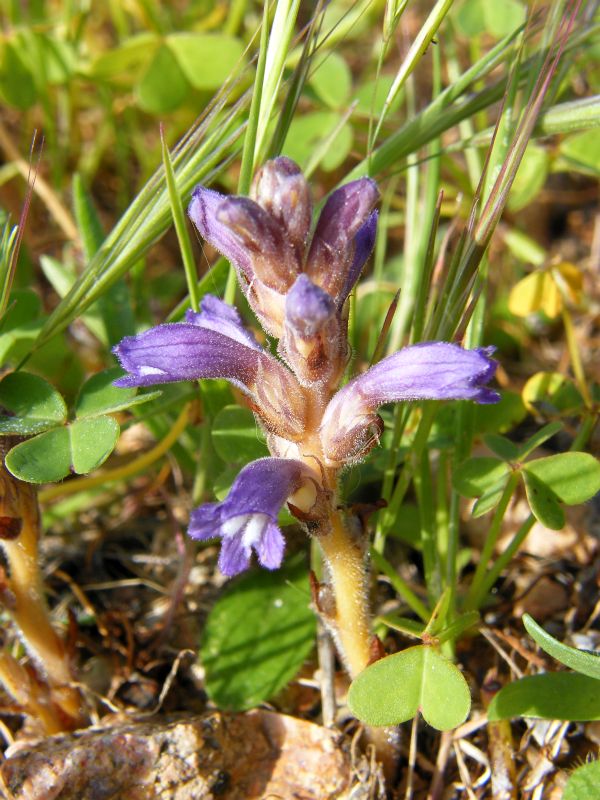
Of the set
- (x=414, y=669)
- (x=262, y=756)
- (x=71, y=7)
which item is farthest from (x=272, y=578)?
(x=71, y=7)

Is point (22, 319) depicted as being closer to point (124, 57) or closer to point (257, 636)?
point (257, 636)

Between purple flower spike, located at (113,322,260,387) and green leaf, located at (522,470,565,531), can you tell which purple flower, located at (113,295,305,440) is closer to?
purple flower spike, located at (113,322,260,387)

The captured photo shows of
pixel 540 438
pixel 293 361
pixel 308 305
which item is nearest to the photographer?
pixel 308 305

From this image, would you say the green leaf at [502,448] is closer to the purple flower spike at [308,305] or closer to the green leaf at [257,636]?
the green leaf at [257,636]

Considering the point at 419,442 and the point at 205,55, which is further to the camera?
the point at 205,55

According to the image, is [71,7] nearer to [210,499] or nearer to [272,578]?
[210,499]

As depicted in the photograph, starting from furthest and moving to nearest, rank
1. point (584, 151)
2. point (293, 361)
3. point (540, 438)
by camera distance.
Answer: point (584, 151) → point (540, 438) → point (293, 361)

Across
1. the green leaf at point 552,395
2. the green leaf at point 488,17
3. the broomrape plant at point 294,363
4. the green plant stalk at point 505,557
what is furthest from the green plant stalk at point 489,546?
the green leaf at point 488,17

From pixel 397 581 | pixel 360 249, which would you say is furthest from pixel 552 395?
pixel 360 249

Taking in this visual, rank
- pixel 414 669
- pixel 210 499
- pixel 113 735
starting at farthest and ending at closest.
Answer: pixel 210 499 < pixel 113 735 < pixel 414 669
